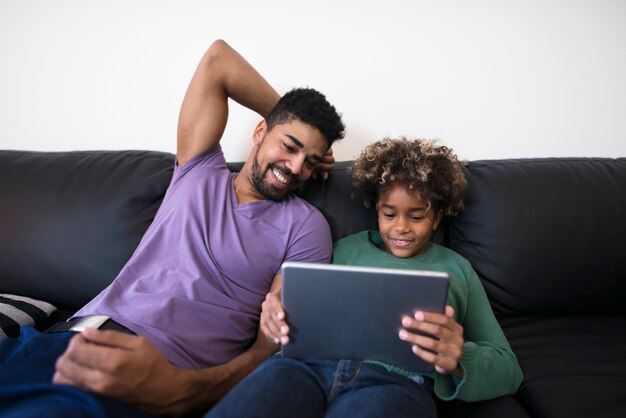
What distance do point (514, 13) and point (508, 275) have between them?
943 millimetres

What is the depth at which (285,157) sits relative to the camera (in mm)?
1042

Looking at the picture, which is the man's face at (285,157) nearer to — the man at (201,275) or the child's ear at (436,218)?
the man at (201,275)

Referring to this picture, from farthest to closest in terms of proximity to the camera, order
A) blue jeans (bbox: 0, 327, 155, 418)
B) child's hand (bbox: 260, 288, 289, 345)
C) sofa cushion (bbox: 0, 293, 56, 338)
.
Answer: sofa cushion (bbox: 0, 293, 56, 338)
child's hand (bbox: 260, 288, 289, 345)
blue jeans (bbox: 0, 327, 155, 418)

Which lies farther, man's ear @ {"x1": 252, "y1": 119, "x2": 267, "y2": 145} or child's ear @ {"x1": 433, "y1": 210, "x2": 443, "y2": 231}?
man's ear @ {"x1": 252, "y1": 119, "x2": 267, "y2": 145}

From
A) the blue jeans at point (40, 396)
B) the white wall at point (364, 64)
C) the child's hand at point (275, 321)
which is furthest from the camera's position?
the white wall at point (364, 64)

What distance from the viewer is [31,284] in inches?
43.8

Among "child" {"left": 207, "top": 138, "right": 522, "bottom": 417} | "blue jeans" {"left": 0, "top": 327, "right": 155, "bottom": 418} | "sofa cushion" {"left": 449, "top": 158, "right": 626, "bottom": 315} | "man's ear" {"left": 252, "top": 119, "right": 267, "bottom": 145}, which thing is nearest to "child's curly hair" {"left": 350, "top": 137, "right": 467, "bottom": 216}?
"child" {"left": 207, "top": 138, "right": 522, "bottom": 417}

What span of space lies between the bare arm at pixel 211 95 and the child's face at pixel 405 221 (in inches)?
22.2

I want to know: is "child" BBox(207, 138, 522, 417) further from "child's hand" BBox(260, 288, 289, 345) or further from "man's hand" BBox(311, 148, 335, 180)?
"man's hand" BBox(311, 148, 335, 180)

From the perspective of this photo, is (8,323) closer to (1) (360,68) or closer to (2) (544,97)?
(1) (360,68)

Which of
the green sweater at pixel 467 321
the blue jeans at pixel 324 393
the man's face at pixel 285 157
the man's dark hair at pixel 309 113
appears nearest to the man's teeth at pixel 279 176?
the man's face at pixel 285 157

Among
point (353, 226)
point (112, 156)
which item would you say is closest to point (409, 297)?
point (353, 226)

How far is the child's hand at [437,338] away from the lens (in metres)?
0.65

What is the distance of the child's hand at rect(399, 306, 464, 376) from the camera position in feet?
2.15
